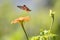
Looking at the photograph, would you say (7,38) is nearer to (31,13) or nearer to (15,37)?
(15,37)

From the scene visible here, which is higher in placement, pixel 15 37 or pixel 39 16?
pixel 39 16

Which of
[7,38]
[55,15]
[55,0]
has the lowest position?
[7,38]

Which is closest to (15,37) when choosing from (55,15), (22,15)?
(22,15)

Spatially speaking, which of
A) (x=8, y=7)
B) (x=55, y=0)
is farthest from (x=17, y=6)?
(x=55, y=0)

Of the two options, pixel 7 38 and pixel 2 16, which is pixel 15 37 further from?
pixel 2 16

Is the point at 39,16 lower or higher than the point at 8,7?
lower

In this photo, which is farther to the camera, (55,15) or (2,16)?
(2,16)
